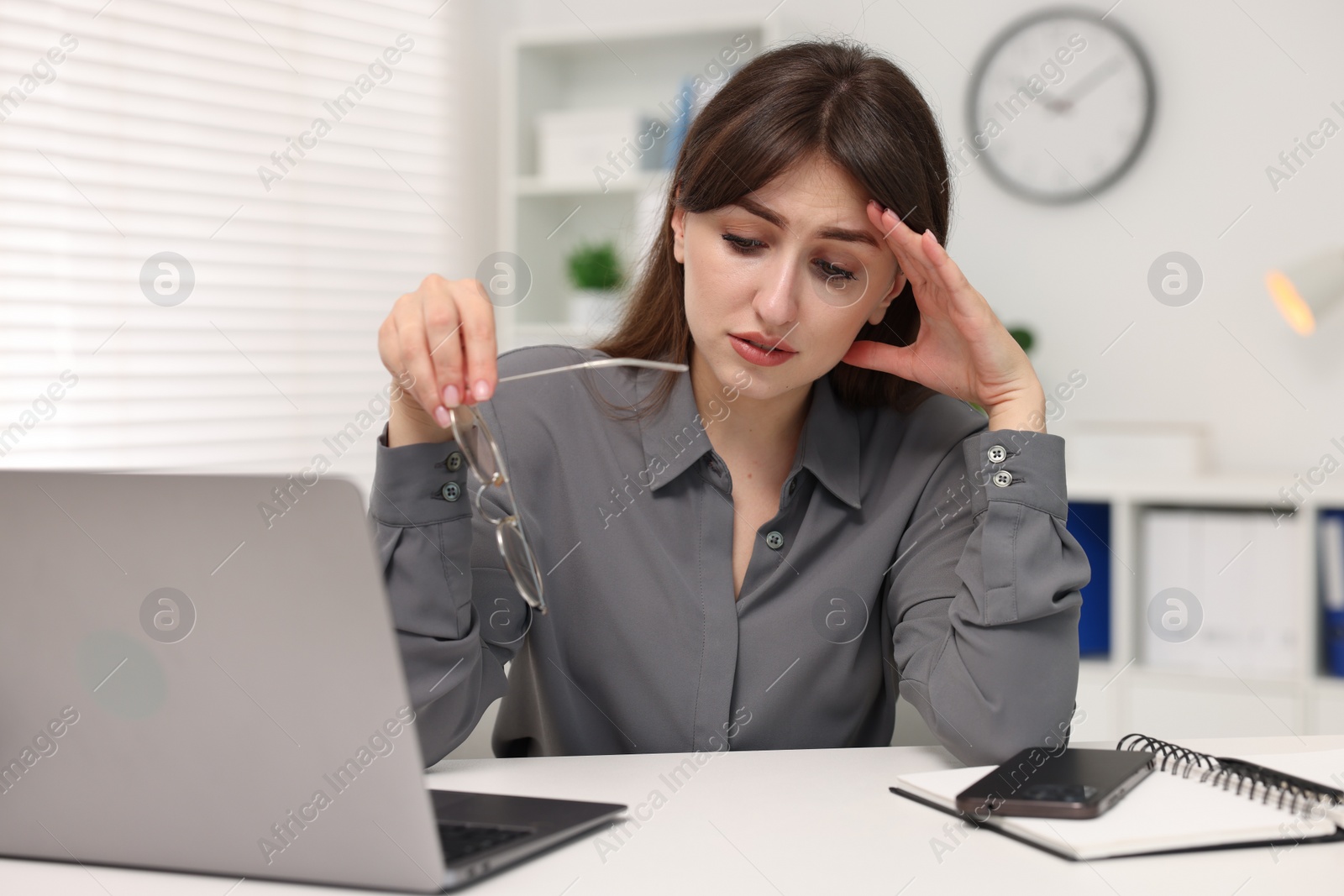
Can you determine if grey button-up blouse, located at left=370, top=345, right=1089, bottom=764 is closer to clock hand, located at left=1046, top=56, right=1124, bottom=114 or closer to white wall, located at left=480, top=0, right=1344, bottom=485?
white wall, located at left=480, top=0, right=1344, bottom=485

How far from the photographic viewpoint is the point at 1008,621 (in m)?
1.09

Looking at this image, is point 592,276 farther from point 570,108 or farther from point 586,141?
point 570,108

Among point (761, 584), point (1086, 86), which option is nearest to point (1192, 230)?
point (1086, 86)

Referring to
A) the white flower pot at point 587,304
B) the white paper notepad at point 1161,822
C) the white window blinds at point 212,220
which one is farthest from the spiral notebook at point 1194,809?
the white flower pot at point 587,304

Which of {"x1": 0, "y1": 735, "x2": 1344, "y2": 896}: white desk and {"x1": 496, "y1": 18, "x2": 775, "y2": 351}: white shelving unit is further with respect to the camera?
{"x1": 496, "y1": 18, "x2": 775, "y2": 351}: white shelving unit

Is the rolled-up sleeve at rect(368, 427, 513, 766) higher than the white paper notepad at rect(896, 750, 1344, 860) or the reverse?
higher

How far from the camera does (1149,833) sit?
2.60 feet

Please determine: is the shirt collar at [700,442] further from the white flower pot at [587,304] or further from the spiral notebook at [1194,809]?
the white flower pot at [587,304]

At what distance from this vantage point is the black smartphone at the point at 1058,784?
0.82m

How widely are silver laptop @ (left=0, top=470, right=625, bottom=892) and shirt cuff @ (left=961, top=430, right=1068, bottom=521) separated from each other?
2.12 feet

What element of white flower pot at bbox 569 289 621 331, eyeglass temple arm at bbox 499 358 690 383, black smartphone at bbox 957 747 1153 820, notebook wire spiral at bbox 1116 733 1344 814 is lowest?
notebook wire spiral at bbox 1116 733 1344 814

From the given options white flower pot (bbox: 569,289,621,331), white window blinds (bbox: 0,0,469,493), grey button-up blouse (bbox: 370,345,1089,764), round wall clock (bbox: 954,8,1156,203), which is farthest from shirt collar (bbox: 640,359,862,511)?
round wall clock (bbox: 954,8,1156,203)

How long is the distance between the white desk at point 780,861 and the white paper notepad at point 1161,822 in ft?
0.03

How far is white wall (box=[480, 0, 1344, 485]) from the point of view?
2.62m
